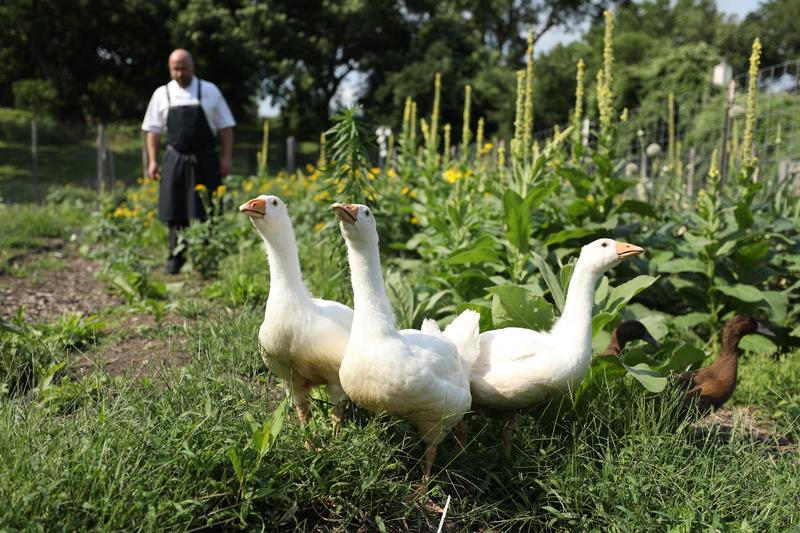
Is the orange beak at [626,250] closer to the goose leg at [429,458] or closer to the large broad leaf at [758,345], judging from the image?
the goose leg at [429,458]

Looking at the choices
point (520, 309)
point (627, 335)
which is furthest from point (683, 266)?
point (520, 309)

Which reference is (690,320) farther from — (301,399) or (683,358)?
(301,399)

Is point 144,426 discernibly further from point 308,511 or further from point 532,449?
point 532,449

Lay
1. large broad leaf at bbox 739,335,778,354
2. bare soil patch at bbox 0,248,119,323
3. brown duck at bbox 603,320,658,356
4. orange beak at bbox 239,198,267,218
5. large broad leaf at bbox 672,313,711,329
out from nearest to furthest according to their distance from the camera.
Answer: orange beak at bbox 239,198,267,218 → brown duck at bbox 603,320,658,356 → large broad leaf at bbox 739,335,778,354 → large broad leaf at bbox 672,313,711,329 → bare soil patch at bbox 0,248,119,323

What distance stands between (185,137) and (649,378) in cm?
455

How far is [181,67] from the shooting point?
226 inches

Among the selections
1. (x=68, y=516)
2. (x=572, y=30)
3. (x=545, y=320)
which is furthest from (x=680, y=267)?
(x=572, y=30)

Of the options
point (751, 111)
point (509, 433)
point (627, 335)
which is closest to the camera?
point (509, 433)

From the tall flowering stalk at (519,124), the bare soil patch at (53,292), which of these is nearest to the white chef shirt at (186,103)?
the bare soil patch at (53,292)

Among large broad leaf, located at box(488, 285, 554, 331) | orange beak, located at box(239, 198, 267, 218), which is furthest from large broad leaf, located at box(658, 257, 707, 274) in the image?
orange beak, located at box(239, 198, 267, 218)

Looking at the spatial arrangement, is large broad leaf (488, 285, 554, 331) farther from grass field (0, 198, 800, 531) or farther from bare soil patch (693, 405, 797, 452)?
bare soil patch (693, 405, 797, 452)

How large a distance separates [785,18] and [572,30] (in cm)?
1522

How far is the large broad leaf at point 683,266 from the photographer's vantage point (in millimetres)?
4113

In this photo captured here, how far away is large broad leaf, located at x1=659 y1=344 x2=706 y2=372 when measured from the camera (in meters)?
3.04
